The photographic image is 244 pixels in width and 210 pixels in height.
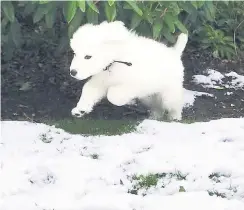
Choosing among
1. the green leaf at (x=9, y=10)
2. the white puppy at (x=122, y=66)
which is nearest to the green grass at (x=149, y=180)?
the white puppy at (x=122, y=66)

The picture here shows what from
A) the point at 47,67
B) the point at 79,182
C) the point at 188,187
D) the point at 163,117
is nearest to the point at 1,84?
the point at 47,67

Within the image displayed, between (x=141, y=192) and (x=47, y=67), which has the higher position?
(x=141, y=192)

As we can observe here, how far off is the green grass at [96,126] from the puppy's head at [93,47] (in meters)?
0.61

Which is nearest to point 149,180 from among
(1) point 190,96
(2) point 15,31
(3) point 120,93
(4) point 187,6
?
(3) point 120,93

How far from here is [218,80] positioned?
729 centimetres

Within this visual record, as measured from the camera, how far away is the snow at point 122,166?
12.8ft

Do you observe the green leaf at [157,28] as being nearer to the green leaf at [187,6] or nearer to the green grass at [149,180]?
the green leaf at [187,6]

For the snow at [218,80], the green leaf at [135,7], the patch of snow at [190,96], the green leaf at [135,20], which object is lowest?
the patch of snow at [190,96]

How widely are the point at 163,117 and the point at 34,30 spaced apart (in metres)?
2.45

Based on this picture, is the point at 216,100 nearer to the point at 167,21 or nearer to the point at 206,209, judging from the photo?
the point at 167,21

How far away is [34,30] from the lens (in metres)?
7.44

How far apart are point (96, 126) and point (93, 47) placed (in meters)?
0.88

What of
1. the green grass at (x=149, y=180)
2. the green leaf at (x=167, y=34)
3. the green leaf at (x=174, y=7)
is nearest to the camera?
the green grass at (x=149, y=180)

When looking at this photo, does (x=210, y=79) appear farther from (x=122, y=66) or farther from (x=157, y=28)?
(x=122, y=66)
